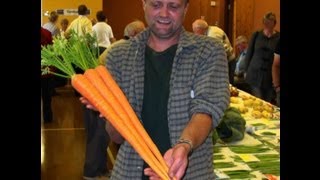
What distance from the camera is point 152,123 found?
1.87 m

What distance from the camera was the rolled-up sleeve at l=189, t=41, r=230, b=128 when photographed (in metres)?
1.77

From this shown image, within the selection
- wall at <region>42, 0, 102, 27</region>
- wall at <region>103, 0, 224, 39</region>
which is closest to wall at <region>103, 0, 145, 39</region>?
wall at <region>103, 0, 224, 39</region>

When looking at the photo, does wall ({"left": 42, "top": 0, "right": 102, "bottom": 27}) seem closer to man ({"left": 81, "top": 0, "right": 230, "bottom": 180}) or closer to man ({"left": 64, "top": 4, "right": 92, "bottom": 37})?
man ({"left": 64, "top": 4, "right": 92, "bottom": 37})

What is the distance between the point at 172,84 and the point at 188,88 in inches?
2.3

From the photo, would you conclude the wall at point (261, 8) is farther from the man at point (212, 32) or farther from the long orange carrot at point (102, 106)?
the long orange carrot at point (102, 106)

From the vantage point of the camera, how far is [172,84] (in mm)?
1821

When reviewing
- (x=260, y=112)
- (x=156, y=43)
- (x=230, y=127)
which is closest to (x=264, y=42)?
(x=260, y=112)


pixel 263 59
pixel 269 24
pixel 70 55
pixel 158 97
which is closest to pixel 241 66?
pixel 263 59

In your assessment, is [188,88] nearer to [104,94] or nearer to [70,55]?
[104,94]
